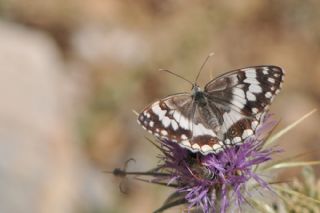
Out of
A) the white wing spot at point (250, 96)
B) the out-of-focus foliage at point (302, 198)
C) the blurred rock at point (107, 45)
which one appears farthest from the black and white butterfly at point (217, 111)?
the blurred rock at point (107, 45)

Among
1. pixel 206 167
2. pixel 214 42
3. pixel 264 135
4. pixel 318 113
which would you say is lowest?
pixel 206 167

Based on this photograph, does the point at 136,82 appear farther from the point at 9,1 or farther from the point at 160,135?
the point at 160,135

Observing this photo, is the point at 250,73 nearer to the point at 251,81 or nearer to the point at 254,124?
the point at 251,81

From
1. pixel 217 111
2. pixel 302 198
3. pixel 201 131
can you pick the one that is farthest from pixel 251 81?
pixel 302 198

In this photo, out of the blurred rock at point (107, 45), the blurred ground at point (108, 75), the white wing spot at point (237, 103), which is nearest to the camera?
the white wing spot at point (237, 103)

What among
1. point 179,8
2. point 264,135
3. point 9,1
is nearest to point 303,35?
point 179,8

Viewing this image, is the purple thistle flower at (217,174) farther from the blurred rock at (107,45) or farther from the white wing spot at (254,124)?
the blurred rock at (107,45)

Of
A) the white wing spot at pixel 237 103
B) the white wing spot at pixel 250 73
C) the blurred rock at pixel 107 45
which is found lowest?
the white wing spot at pixel 237 103
